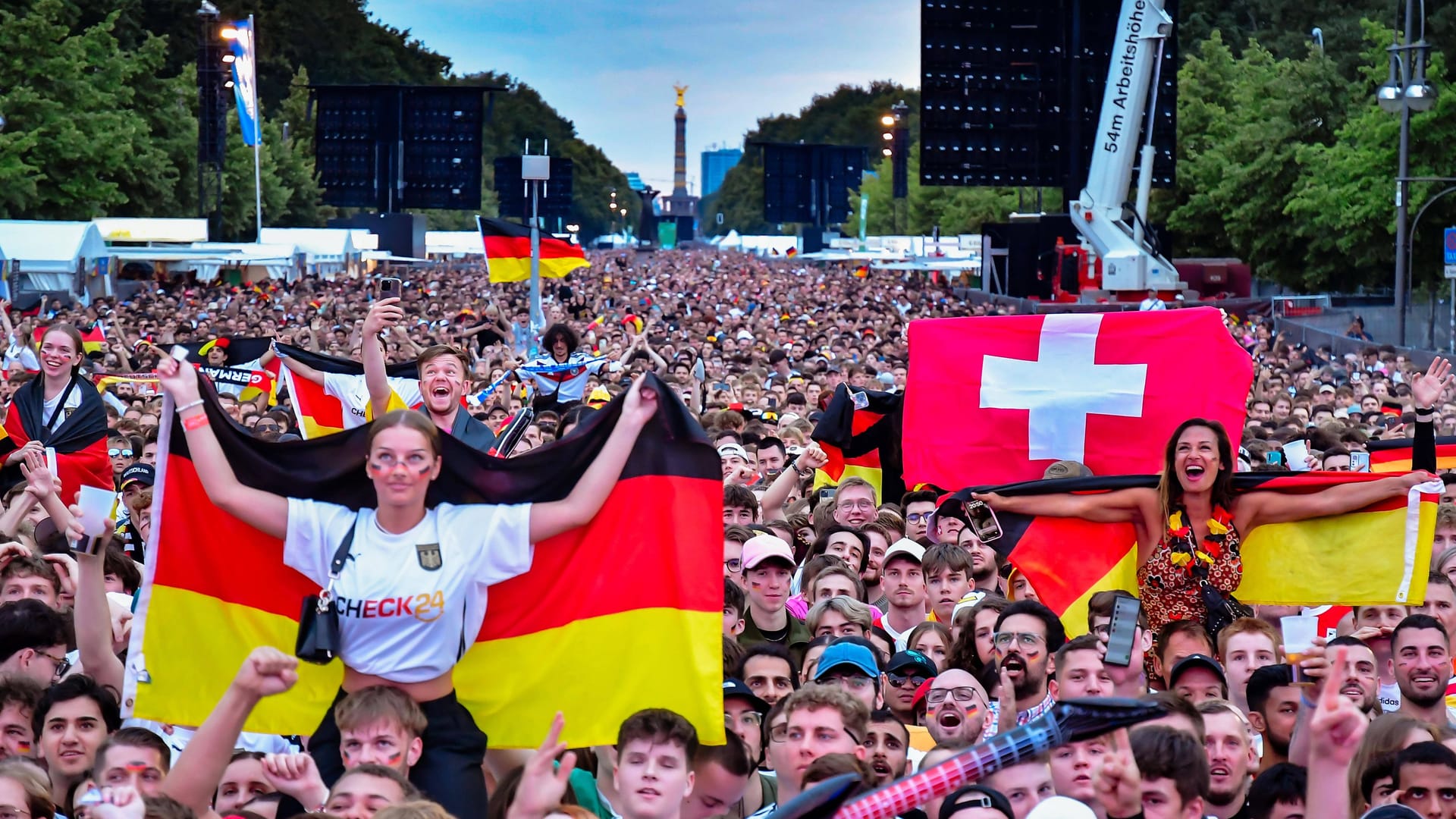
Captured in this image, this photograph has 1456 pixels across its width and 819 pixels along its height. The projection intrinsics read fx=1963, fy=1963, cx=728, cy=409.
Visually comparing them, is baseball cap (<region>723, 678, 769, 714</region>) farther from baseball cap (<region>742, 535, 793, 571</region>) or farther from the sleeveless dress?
the sleeveless dress

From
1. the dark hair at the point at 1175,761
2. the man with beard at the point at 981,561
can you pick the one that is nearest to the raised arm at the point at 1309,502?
the man with beard at the point at 981,561

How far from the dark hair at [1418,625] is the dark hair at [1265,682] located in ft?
2.10

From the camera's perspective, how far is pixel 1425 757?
5.83 metres

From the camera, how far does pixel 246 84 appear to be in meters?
56.7

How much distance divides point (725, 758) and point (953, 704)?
1.05 m

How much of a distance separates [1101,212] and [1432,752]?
35100 mm

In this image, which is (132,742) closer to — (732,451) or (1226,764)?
(1226,764)

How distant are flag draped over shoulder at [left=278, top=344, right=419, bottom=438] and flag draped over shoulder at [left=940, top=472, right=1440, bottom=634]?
5.03 m

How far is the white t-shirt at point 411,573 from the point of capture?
18.8 ft

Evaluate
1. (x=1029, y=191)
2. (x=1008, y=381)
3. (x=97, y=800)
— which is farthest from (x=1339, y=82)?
(x=97, y=800)

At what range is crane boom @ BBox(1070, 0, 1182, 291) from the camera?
127ft

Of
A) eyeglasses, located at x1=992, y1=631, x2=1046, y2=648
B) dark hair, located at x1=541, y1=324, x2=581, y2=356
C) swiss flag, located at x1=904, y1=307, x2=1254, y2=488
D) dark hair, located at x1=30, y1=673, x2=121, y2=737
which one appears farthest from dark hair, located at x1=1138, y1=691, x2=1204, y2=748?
dark hair, located at x1=541, y1=324, x2=581, y2=356

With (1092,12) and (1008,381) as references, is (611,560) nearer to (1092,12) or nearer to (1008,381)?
(1008,381)

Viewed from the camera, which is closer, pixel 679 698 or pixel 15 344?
pixel 679 698
